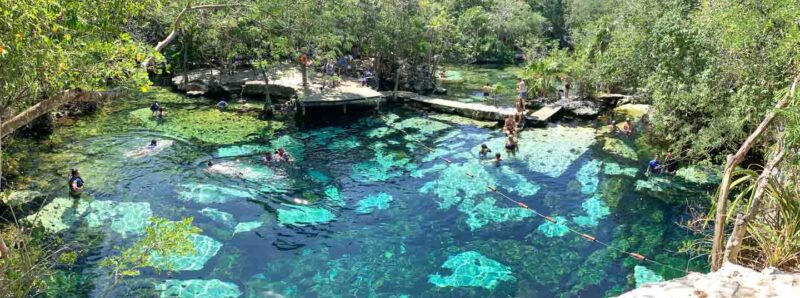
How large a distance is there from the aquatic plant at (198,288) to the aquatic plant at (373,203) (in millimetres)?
5896

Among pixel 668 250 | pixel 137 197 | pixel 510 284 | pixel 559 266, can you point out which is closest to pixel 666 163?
pixel 668 250

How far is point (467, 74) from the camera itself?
49688 mm

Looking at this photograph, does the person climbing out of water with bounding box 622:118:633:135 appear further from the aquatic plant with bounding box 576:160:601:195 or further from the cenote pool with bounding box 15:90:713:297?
the aquatic plant with bounding box 576:160:601:195

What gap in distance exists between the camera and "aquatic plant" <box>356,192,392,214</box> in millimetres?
18719

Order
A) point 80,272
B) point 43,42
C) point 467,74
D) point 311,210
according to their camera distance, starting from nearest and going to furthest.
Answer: point 43,42
point 80,272
point 311,210
point 467,74

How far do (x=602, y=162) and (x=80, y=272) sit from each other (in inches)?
787

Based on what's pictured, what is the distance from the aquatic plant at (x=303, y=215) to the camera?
58.1 feet

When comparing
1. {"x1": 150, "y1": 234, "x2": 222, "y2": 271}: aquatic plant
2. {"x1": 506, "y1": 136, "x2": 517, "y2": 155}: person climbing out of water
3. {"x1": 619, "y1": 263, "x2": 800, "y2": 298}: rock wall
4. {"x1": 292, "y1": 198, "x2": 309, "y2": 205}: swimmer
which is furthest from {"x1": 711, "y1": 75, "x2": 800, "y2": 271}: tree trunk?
{"x1": 506, "y1": 136, "x2": 517, "y2": 155}: person climbing out of water

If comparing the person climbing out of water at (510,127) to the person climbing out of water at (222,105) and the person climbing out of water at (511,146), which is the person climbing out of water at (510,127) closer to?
the person climbing out of water at (511,146)

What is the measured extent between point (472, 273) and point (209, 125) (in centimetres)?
1822

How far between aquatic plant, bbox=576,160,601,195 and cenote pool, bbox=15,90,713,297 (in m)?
0.11

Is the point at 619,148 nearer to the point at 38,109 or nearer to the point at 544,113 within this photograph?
the point at 544,113

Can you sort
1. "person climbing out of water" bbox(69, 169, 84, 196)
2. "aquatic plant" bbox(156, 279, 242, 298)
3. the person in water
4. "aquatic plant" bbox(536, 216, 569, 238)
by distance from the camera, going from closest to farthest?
1. "aquatic plant" bbox(156, 279, 242, 298)
2. "aquatic plant" bbox(536, 216, 569, 238)
3. "person climbing out of water" bbox(69, 169, 84, 196)
4. the person in water

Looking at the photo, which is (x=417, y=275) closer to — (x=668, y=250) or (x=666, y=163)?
(x=668, y=250)
